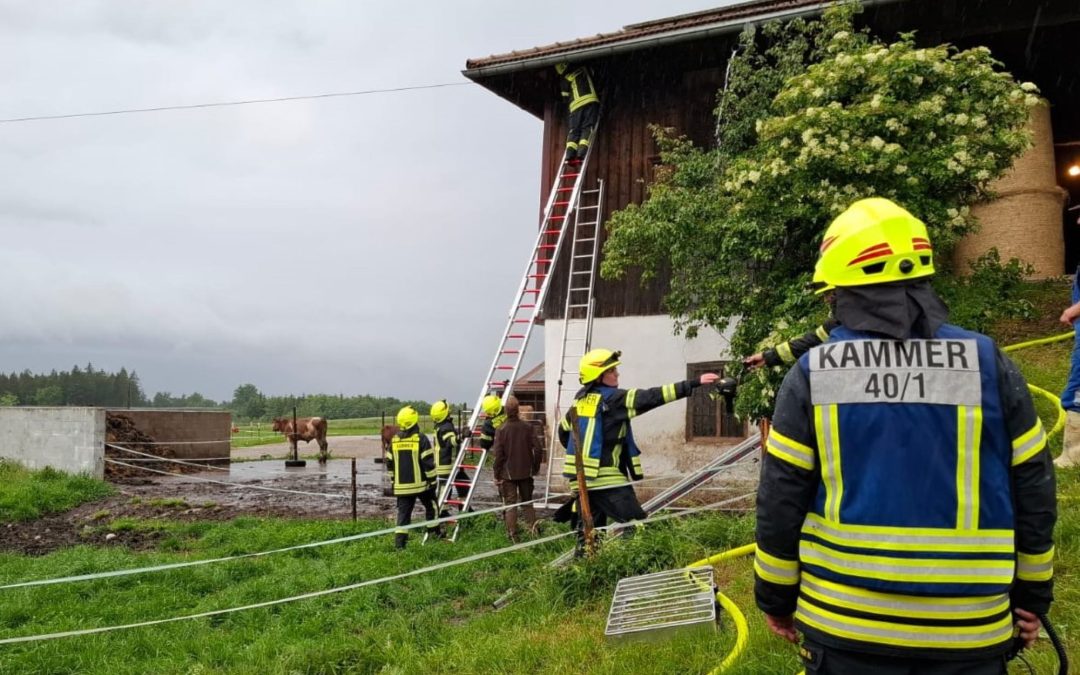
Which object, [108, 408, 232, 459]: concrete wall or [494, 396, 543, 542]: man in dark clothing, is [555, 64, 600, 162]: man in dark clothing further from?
[108, 408, 232, 459]: concrete wall

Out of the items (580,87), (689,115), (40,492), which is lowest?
(40,492)

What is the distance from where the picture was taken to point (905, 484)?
2.02 meters

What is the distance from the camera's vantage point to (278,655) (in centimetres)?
540

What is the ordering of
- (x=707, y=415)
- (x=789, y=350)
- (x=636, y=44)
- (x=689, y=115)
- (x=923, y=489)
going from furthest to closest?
(x=689, y=115) → (x=707, y=415) → (x=636, y=44) → (x=789, y=350) → (x=923, y=489)

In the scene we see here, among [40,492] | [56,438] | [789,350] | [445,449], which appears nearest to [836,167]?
[789,350]

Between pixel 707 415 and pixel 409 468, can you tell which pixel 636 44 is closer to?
pixel 707 415

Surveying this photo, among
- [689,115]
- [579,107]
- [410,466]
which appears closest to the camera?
[410,466]

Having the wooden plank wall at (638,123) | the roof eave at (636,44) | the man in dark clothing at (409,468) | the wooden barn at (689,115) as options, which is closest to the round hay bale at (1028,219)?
the wooden barn at (689,115)

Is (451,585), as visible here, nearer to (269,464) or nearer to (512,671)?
(512,671)

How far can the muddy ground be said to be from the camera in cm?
1043

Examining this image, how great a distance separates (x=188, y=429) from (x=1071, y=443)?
1801 cm

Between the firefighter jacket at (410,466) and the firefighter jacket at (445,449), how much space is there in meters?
→ 0.41

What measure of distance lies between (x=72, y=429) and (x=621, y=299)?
439 inches

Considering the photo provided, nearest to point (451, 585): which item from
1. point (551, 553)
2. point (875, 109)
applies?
point (551, 553)
